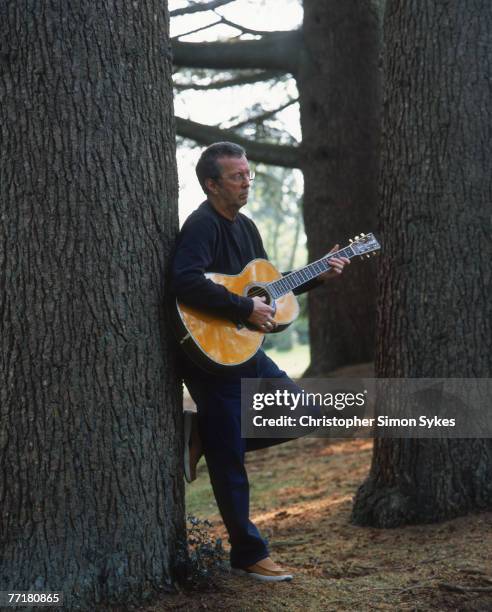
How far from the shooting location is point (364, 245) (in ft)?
15.8

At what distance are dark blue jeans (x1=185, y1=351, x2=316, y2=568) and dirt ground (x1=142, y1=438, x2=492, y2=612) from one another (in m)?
0.19

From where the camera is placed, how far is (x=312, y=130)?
10.4m

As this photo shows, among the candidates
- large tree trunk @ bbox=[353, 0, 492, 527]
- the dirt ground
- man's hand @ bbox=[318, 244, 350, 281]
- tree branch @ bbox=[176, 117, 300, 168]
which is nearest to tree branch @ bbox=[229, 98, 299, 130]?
tree branch @ bbox=[176, 117, 300, 168]

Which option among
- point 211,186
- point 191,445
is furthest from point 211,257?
point 191,445

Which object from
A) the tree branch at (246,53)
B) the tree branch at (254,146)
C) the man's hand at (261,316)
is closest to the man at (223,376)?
the man's hand at (261,316)

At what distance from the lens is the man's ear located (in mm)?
4320

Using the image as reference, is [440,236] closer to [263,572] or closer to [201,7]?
[263,572]

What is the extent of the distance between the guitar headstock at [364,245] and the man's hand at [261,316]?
0.85 metres

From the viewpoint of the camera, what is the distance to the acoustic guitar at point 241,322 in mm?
3961

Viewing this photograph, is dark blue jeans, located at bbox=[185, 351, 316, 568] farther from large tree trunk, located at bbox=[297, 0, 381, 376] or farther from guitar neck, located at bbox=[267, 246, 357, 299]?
large tree trunk, located at bbox=[297, 0, 381, 376]

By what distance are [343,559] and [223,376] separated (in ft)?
5.18

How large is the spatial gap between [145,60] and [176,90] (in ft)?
26.2

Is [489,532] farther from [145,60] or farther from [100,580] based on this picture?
[145,60]

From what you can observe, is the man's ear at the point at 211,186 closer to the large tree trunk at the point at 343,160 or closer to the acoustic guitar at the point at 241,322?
the acoustic guitar at the point at 241,322
